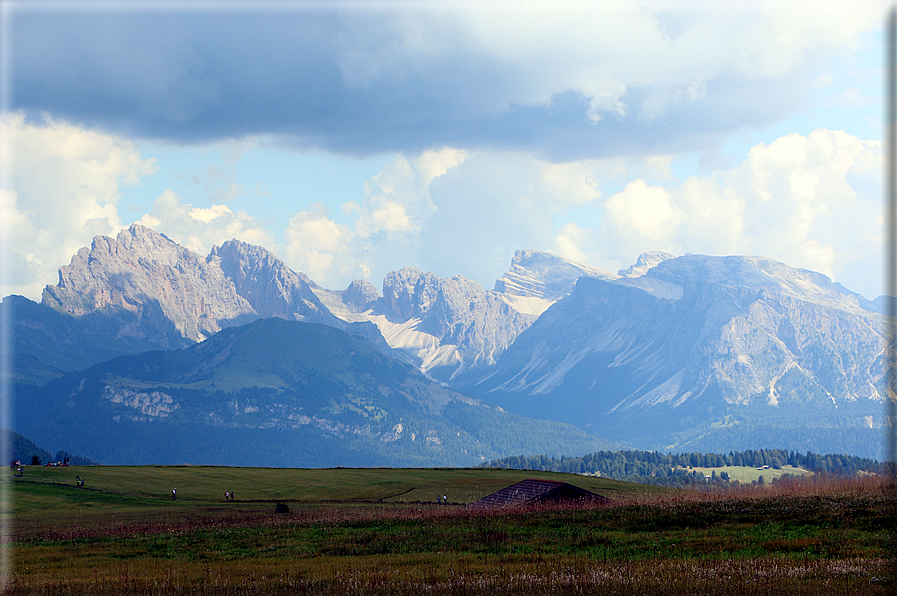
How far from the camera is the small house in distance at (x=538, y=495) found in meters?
85.5

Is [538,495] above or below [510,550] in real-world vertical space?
below

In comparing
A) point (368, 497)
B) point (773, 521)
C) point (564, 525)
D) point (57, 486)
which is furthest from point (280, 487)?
point (773, 521)

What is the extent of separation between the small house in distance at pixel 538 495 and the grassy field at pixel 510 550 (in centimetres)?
642

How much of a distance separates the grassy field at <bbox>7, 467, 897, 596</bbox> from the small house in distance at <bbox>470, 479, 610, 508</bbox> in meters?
6.42

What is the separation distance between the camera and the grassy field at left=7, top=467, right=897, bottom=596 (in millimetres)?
36938

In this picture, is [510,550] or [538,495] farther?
[538,495]

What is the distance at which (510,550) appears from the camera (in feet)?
168

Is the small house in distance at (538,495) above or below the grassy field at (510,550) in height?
below

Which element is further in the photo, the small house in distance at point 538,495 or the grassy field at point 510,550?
the small house in distance at point 538,495

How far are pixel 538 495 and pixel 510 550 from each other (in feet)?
118

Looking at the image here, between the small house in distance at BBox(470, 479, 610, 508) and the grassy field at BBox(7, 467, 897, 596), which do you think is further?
the small house in distance at BBox(470, 479, 610, 508)

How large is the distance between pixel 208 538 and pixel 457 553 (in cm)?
2622

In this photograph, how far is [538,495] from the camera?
86188 millimetres

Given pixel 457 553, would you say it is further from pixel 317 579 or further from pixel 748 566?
pixel 748 566
